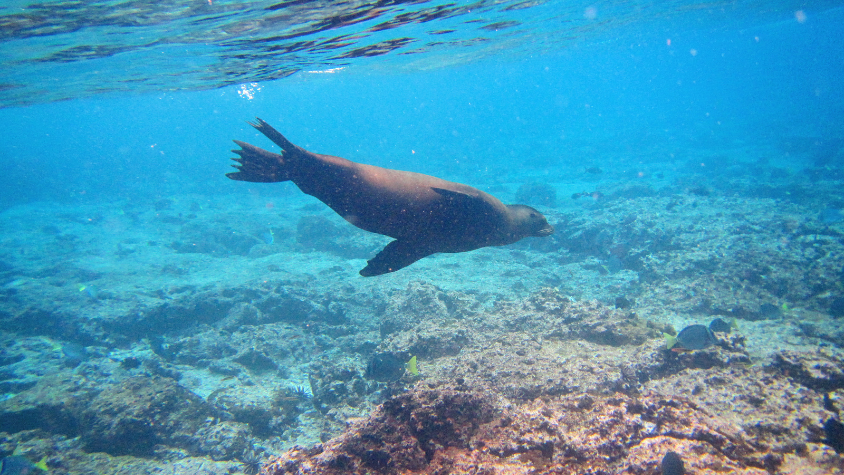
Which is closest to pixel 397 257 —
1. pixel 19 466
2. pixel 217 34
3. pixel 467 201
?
pixel 467 201

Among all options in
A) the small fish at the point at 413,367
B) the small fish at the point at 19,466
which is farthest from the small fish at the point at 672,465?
the small fish at the point at 19,466

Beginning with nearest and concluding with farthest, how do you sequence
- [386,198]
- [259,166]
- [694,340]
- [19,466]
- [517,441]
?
[517,441]
[386,198]
[259,166]
[19,466]
[694,340]

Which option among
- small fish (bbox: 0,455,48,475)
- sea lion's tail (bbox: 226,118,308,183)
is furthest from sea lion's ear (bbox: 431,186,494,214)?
small fish (bbox: 0,455,48,475)

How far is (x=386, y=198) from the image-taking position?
353cm

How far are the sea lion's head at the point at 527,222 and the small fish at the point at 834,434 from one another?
2841 millimetres

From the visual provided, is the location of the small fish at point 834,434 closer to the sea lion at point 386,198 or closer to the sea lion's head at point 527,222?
the sea lion's head at point 527,222

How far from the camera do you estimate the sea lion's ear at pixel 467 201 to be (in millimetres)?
3621

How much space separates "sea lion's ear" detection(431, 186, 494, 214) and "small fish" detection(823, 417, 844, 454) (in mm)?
3382

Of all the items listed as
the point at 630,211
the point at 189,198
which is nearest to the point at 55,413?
the point at 630,211

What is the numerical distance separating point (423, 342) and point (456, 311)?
2.29 meters

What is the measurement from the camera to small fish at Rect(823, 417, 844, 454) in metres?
2.79

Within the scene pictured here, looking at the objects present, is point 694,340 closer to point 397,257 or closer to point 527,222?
point 527,222

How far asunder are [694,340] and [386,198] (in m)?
4.95

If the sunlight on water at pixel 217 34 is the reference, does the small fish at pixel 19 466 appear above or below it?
below
